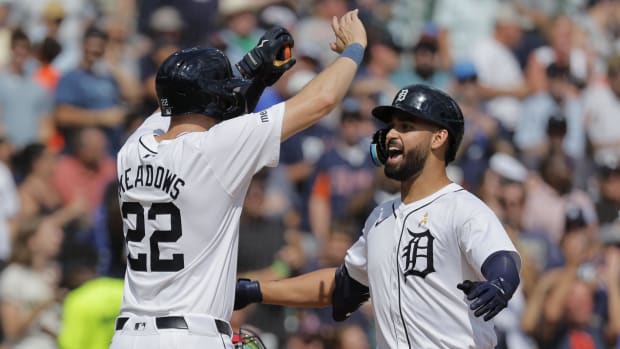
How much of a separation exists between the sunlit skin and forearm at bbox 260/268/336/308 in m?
0.72

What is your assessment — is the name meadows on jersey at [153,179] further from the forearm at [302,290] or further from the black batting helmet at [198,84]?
the forearm at [302,290]

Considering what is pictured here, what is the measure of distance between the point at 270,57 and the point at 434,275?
4.24ft

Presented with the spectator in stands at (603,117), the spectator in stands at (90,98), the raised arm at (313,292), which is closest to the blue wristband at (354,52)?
the raised arm at (313,292)

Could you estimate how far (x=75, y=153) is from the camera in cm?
1069

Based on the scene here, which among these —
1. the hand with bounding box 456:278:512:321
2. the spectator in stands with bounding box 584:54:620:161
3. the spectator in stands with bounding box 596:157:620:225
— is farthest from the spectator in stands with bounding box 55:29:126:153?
the hand with bounding box 456:278:512:321

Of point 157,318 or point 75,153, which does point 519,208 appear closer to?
point 75,153

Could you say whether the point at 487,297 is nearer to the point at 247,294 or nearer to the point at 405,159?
the point at 405,159

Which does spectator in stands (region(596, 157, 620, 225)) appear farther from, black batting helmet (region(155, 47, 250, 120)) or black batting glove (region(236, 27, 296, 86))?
black batting helmet (region(155, 47, 250, 120))

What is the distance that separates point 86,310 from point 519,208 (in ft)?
15.9

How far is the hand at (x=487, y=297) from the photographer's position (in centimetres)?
496

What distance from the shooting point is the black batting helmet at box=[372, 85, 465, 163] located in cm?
577

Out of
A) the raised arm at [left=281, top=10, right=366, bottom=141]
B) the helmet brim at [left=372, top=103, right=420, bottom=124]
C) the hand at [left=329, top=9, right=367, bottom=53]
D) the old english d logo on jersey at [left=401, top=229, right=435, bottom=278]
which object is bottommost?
the old english d logo on jersey at [left=401, top=229, right=435, bottom=278]

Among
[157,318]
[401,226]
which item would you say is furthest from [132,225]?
[401,226]

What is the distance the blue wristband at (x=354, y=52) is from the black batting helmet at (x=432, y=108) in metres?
0.35
